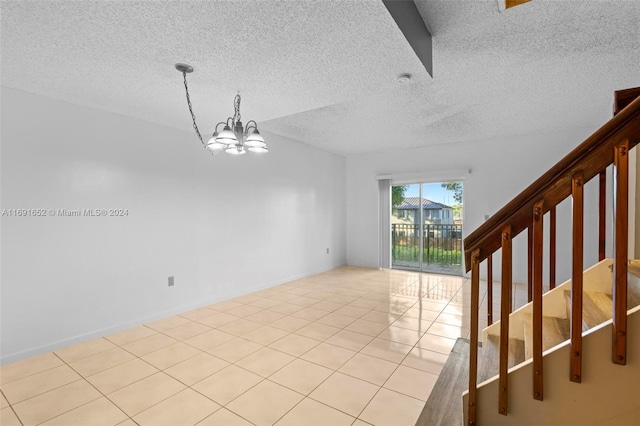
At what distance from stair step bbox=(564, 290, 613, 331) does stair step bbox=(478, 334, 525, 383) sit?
401 mm

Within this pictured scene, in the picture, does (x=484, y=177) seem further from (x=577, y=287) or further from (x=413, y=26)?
(x=577, y=287)

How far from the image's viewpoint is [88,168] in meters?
3.04

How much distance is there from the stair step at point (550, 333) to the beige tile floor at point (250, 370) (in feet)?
2.53

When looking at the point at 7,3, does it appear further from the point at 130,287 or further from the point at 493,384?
the point at 493,384

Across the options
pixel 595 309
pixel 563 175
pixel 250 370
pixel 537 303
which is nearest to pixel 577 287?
pixel 537 303

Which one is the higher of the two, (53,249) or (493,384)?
(53,249)

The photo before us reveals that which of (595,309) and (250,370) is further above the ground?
(595,309)

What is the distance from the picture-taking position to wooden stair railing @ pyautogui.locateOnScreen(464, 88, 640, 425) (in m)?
1.08

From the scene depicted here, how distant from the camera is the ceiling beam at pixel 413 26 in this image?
170 cm

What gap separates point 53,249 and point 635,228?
5.17m

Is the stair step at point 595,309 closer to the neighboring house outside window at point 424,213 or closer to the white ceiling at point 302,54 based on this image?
the white ceiling at point 302,54

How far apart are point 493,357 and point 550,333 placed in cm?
35

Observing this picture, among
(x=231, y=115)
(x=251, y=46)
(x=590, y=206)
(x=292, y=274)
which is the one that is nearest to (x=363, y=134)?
(x=231, y=115)

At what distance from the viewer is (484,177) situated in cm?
539
